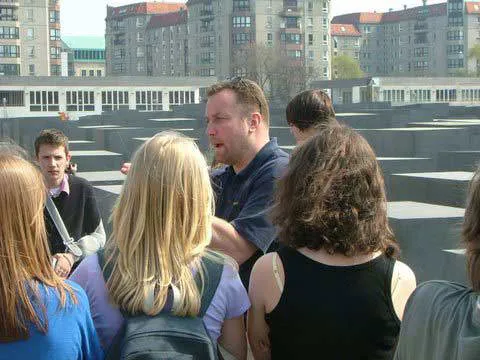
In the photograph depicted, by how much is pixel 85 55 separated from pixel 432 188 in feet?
554

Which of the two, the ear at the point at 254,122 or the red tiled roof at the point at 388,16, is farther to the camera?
the red tiled roof at the point at 388,16

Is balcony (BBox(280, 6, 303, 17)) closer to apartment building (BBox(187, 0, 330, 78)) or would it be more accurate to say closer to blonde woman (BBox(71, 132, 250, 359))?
apartment building (BBox(187, 0, 330, 78))

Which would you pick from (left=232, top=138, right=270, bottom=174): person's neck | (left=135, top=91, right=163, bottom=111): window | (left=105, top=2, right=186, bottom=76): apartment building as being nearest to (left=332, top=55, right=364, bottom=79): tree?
(left=105, top=2, right=186, bottom=76): apartment building

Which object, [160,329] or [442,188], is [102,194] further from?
[160,329]

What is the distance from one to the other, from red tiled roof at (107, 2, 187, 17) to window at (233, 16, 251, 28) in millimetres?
38684

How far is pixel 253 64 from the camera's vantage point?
100438mm

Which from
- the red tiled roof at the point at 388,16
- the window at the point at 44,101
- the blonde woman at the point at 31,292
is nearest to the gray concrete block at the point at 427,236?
the blonde woman at the point at 31,292

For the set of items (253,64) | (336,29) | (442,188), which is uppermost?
(336,29)

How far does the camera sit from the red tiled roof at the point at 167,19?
143750 mm

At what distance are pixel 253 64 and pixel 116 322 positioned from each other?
98710mm

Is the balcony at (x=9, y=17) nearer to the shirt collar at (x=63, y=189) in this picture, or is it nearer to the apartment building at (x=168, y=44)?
the apartment building at (x=168, y=44)

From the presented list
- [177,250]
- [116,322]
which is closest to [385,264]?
[177,250]

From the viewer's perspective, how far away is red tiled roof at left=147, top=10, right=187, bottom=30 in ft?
472

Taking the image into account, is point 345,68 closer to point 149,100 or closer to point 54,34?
point 54,34
